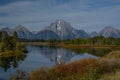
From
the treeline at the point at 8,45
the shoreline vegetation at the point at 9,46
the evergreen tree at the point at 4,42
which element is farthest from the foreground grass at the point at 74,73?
the evergreen tree at the point at 4,42

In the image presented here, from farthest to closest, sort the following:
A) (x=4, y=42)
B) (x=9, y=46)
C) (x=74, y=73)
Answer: (x=9, y=46)
(x=4, y=42)
(x=74, y=73)

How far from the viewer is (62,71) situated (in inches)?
1123

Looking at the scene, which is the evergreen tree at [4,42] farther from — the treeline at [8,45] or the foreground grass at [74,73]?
the foreground grass at [74,73]

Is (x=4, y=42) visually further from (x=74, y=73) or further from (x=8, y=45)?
(x=74, y=73)

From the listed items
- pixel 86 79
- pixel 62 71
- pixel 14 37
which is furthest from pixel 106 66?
pixel 14 37

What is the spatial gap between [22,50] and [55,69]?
103302 millimetres

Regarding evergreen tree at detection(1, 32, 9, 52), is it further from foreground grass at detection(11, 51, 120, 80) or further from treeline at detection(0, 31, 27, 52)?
foreground grass at detection(11, 51, 120, 80)

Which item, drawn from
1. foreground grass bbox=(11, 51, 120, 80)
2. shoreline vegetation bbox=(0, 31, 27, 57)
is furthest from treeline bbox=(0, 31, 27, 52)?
foreground grass bbox=(11, 51, 120, 80)

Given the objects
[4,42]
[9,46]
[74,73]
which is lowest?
[9,46]

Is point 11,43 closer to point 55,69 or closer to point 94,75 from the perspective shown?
point 55,69

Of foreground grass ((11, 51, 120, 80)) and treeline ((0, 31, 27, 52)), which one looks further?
treeline ((0, 31, 27, 52))

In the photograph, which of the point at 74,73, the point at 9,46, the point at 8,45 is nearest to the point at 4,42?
the point at 8,45

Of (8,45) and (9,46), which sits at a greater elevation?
(8,45)

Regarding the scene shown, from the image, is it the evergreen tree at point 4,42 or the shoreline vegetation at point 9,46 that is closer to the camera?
the shoreline vegetation at point 9,46
